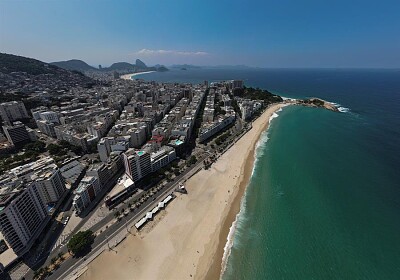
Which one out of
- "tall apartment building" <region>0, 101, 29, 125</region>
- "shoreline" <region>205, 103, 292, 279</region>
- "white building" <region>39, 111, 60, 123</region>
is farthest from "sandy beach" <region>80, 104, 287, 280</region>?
"tall apartment building" <region>0, 101, 29, 125</region>

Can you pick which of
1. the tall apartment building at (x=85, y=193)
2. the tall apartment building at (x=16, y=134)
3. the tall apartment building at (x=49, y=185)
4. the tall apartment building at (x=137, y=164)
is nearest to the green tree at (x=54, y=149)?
the tall apartment building at (x=16, y=134)

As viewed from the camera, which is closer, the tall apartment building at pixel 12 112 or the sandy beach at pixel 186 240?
the sandy beach at pixel 186 240

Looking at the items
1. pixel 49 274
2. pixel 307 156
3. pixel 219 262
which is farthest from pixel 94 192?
pixel 307 156

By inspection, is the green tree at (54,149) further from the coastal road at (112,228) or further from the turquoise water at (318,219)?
the turquoise water at (318,219)

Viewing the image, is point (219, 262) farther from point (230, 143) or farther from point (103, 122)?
point (103, 122)

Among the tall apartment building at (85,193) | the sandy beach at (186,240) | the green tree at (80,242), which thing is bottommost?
the sandy beach at (186,240)

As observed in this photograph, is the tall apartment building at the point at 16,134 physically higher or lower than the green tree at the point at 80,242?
higher
